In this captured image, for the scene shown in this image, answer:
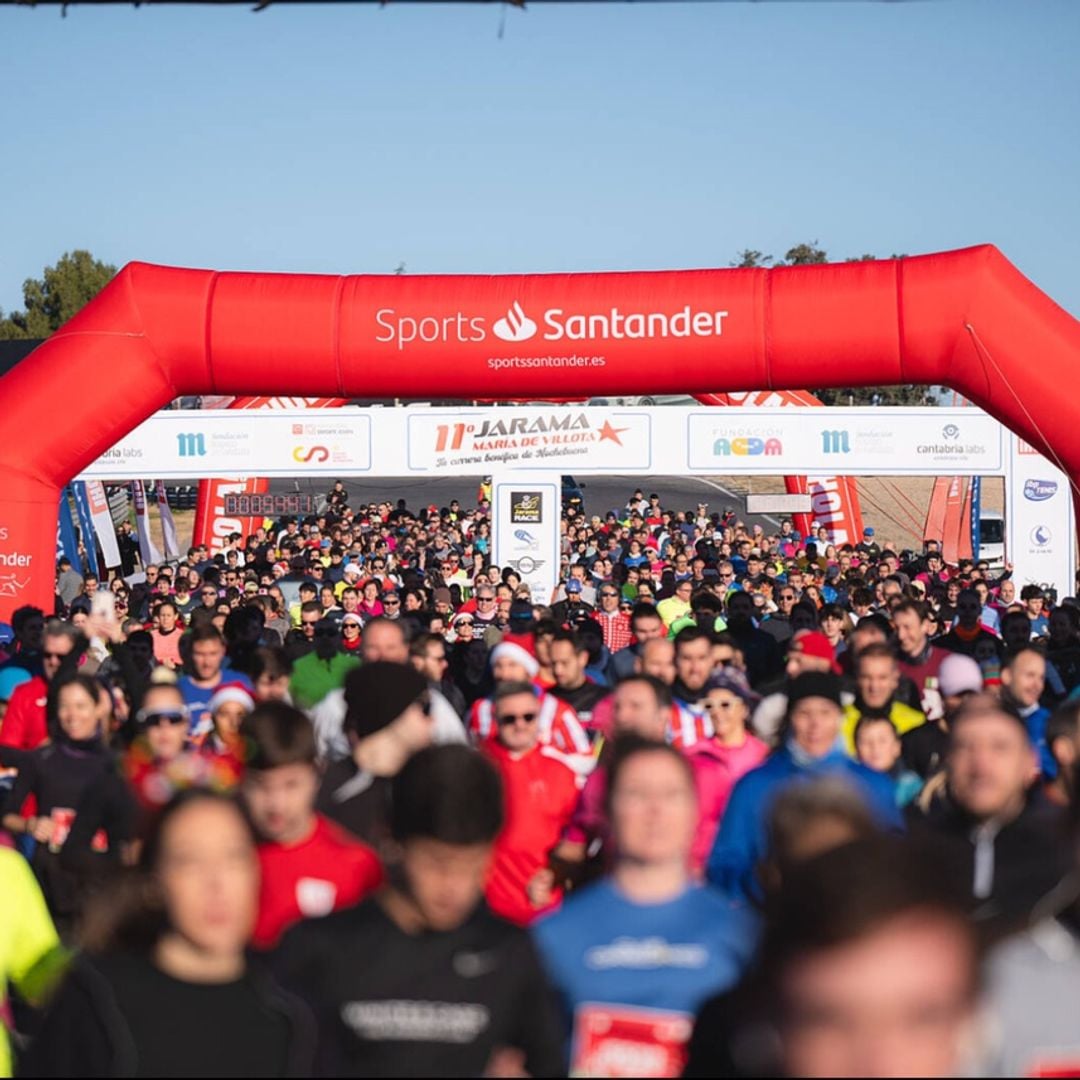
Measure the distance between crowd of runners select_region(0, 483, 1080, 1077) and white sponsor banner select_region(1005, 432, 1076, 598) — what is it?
8.64m

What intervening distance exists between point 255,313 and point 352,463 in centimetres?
427

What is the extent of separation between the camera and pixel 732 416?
15664 millimetres

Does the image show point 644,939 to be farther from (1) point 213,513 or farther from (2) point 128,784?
(1) point 213,513

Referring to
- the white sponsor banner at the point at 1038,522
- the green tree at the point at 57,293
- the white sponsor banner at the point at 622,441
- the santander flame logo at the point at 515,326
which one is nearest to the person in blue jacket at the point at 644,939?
the santander flame logo at the point at 515,326

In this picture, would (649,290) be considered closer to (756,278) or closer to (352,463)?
(756,278)

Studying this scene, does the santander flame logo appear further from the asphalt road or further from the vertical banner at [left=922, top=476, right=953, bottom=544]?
the asphalt road

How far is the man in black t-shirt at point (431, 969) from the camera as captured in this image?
288 centimetres

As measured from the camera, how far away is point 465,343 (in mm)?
11625

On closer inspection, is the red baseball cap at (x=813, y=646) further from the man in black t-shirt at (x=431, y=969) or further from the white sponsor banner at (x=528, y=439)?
the white sponsor banner at (x=528, y=439)

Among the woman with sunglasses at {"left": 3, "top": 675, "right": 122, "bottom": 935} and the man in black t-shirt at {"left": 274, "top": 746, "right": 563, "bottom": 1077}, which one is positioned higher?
the woman with sunglasses at {"left": 3, "top": 675, "right": 122, "bottom": 935}

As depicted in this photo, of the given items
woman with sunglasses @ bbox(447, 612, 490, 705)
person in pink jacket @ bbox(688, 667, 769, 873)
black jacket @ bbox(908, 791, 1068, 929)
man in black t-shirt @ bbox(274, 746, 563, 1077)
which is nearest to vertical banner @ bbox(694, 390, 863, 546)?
woman with sunglasses @ bbox(447, 612, 490, 705)

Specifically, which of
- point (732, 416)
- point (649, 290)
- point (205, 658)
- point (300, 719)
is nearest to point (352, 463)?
point (732, 416)

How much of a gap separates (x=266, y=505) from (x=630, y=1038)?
57.1ft

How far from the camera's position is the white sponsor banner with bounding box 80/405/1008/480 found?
15648 mm
